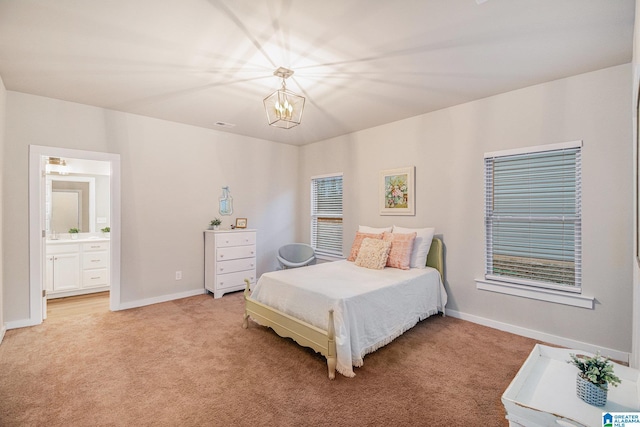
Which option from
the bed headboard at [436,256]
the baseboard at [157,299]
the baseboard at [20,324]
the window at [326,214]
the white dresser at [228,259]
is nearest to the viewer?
the baseboard at [20,324]

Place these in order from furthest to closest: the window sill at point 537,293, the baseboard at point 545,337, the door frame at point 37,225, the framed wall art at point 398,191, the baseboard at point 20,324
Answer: the framed wall art at point 398,191, the door frame at point 37,225, the baseboard at point 20,324, the window sill at point 537,293, the baseboard at point 545,337

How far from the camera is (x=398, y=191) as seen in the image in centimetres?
428

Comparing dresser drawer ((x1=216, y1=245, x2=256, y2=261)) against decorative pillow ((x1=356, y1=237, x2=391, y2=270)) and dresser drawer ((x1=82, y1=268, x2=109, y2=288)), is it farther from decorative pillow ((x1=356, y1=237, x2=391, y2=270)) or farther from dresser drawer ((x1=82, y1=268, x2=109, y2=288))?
dresser drawer ((x1=82, y1=268, x2=109, y2=288))

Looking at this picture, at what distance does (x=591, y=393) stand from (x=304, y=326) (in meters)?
1.87

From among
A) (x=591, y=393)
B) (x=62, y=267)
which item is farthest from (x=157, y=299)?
(x=591, y=393)

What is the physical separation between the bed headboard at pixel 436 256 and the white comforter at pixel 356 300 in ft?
0.44

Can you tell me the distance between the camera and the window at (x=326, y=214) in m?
5.30

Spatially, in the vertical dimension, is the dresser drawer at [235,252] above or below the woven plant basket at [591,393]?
above

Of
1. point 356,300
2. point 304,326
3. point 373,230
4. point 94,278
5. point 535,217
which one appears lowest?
point 94,278

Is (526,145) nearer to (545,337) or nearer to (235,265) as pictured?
(545,337)

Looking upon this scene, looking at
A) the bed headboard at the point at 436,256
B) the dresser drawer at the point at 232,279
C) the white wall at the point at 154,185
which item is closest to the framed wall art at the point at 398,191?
the bed headboard at the point at 436,256

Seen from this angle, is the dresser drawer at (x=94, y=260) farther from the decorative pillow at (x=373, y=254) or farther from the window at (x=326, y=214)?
the decorative pillow at (x=373, y=254)

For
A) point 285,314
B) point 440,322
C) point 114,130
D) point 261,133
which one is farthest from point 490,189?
point 114,130

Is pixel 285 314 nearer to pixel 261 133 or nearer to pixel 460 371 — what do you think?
pixel 460 371
